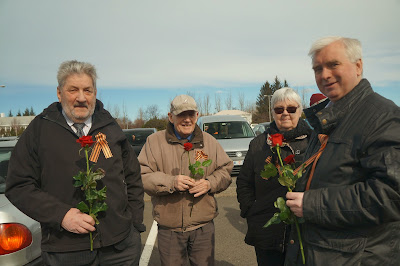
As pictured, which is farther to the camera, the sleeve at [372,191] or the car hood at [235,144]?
the car hood at [235,144]

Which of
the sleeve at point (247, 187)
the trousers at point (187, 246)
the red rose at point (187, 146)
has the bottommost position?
the trousers at point (187, 246)

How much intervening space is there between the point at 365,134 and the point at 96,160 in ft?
5.75

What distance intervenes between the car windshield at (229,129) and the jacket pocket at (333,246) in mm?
8650

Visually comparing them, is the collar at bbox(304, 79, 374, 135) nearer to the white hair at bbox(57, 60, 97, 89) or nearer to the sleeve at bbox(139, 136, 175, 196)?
the sleeve at bbox(139, 136, 175, 196)

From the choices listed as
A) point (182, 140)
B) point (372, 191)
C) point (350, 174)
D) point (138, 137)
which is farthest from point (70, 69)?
point (138, 137)

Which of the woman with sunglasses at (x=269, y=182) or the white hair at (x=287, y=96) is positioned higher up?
the white hair at (x=287, y=96)

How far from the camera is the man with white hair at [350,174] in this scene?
1.33 metres

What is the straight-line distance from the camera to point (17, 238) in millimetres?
2494

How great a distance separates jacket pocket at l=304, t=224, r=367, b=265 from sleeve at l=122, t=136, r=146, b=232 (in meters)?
1.44

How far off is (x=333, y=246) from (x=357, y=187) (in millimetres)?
328

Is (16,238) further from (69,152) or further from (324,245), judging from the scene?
(324,245)

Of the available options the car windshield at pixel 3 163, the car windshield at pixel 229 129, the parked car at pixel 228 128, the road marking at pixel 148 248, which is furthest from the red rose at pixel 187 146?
the car windshield at pixel 229 129

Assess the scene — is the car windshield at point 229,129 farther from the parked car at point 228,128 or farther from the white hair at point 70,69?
the white hair at point 70,69

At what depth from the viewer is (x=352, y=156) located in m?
1.43
